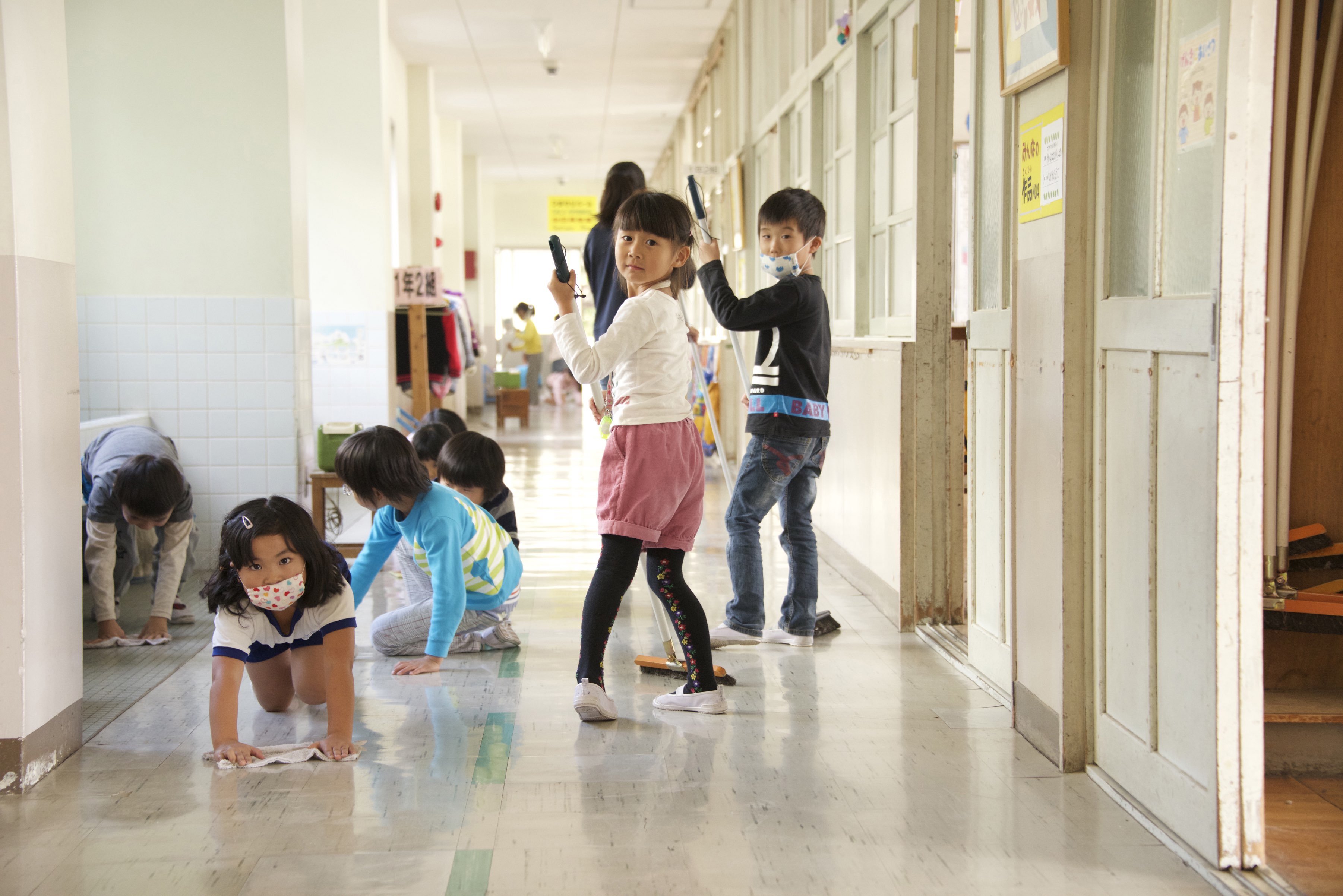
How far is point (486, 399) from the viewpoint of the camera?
50.8ft

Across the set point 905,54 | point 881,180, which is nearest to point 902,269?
point 881,180

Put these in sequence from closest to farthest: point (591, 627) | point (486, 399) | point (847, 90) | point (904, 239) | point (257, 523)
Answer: point (257, 523)
point (591, 627)
point (904, 239)
point (847, 90)
point (486, 399)

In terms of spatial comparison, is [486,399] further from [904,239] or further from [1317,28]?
[1317,28]

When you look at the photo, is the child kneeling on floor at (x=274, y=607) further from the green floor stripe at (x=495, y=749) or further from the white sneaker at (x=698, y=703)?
the white sneaker at (x=698, y=703)

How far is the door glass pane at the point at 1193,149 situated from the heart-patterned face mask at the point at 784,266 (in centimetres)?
124

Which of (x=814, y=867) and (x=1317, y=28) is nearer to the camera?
(x=814, y=867)

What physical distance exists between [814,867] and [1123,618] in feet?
2.53

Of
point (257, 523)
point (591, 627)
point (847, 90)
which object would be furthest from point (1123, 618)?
point (847, 90)

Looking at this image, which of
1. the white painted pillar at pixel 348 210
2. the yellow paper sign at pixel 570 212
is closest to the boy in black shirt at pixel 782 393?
the white painted pillar at pixel 348 210

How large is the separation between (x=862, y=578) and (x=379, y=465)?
1.96 m

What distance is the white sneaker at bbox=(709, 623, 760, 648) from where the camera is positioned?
3342mm

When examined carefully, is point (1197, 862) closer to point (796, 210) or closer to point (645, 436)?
point (645, 436)

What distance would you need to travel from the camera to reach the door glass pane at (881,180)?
423 centimetres

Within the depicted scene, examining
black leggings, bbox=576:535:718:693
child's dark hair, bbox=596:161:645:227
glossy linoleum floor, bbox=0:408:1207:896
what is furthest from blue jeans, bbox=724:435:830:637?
child's dark hair, bbox=596:161:645:227
